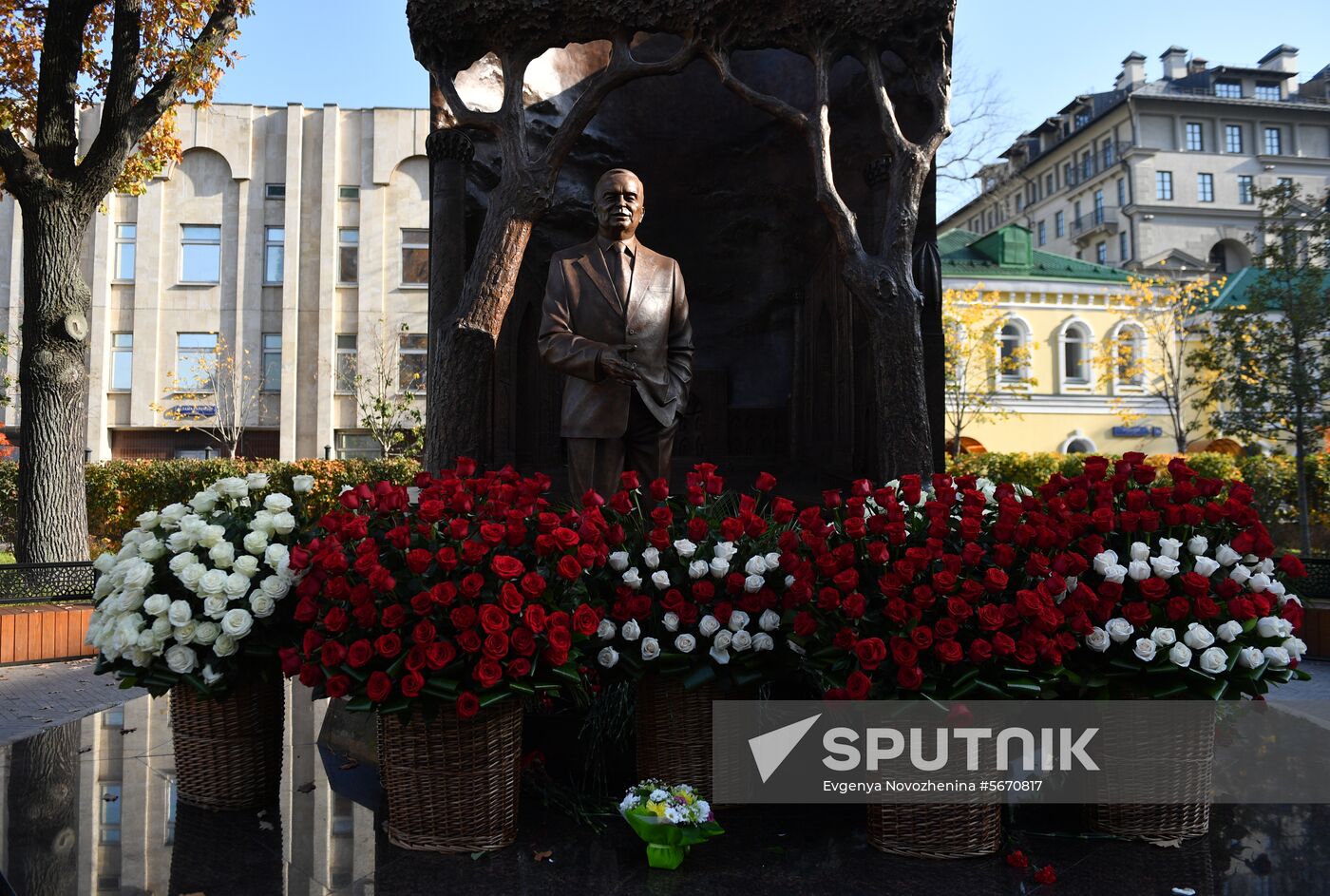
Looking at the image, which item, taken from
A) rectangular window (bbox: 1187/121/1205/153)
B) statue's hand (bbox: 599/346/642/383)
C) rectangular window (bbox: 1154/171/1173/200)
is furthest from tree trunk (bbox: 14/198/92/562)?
rectangular window (bbox: 1187/121/1205/153)

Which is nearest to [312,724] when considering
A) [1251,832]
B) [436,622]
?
[436,622]

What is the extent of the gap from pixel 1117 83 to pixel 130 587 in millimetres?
57483

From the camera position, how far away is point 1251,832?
3816mm

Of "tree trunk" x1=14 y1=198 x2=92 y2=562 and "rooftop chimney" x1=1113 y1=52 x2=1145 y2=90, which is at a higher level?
"rooftop chimney" x1=1113 y1=52 x2=1145 y2=90

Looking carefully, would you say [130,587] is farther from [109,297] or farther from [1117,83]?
[1117,83]

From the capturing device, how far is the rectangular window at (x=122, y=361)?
1126 inches

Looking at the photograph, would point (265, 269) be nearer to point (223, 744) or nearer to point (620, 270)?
point (620, 270)

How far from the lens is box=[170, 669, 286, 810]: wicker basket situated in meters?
4.06

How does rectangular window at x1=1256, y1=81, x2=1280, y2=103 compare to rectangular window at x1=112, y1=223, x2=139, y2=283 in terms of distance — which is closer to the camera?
rectangular window at x1=112, y1=223, x2=139, y2=283

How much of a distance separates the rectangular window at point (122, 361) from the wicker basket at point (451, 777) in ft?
95.0

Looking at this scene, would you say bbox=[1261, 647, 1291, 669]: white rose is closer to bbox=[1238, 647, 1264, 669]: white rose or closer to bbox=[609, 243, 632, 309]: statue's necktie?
bbox=[1238, 647, 1264, 669]: white rose

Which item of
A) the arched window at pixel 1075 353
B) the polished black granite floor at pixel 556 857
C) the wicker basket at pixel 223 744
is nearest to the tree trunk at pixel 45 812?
the polished black granite floor at pixel 556 857

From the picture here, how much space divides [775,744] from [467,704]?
1308 mm

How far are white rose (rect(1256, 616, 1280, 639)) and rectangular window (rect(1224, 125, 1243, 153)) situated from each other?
172 ft
